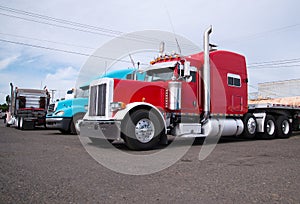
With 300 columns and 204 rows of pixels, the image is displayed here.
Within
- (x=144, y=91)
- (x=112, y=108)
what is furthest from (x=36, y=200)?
(x=144, y=91)

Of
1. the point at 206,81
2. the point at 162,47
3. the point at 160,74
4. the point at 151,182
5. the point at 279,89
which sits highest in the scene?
the point at 279,89

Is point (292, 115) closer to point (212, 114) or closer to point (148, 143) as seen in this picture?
point (212, 114)

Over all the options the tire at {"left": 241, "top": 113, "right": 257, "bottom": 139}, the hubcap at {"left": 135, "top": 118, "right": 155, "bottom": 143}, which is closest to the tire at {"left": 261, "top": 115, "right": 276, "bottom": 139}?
the tire at {"left": 241, "top": 113, "right": 257, "bottom": 139}

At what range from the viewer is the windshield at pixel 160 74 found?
351 inches

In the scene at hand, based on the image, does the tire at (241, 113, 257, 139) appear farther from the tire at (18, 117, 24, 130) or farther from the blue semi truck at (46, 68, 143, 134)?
the tire at (18, 117, 24, 130)

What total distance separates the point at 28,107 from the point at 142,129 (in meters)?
14.4

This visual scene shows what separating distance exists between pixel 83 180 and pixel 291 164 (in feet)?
13.6

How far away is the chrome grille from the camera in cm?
808

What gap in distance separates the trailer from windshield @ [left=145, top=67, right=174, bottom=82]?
1132cm

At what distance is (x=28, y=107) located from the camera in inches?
770

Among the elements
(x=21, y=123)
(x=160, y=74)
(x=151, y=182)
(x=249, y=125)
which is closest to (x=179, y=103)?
(x=160, y=74)

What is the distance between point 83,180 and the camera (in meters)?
4.20

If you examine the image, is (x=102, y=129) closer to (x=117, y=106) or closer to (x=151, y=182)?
(x=117, y=106)

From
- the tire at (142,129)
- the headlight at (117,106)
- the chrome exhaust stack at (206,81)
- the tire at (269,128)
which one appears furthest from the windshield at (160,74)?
the tire at (269,128)
